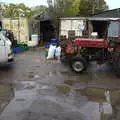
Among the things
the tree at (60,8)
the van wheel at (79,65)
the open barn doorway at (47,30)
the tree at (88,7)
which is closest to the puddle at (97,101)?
the van wheel at (79,65)

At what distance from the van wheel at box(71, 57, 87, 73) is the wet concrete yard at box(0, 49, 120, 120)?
0.27m

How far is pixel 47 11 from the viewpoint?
3309 cm

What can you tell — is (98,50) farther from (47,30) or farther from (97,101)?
(47,30)

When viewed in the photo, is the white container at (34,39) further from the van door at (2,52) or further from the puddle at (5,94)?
the puddle at (5,94)

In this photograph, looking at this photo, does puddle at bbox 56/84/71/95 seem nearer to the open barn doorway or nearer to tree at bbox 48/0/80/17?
the open barn doorway

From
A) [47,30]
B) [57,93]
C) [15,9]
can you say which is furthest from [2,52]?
[15,9]

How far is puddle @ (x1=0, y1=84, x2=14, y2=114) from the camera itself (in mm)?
8415

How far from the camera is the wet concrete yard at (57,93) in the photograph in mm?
7555

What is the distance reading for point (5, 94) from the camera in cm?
957

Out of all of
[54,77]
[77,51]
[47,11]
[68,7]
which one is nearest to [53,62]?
[77,51]

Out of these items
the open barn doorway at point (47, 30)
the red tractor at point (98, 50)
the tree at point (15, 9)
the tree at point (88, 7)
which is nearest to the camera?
the red tractor at point (98, 50)

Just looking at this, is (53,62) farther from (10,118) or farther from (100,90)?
(10,118)

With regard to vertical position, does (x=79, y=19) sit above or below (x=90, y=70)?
above

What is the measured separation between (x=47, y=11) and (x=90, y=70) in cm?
2042
